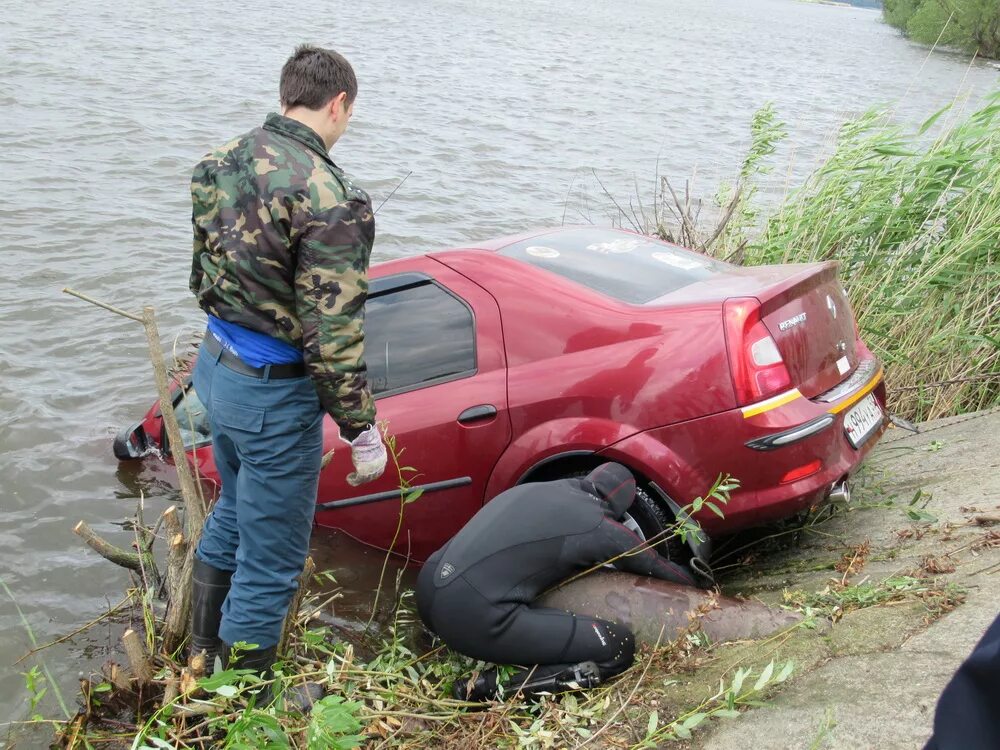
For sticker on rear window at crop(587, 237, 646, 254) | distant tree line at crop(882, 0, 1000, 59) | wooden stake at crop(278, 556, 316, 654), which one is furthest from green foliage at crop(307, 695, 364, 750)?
distant tree line at crop(882, 0, 1000, 59)

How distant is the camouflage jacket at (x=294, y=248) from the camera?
9.57 feet

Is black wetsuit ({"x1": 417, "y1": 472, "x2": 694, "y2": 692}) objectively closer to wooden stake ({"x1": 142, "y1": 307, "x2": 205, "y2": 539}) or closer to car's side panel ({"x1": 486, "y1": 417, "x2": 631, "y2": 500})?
car's side panel ({"x1": 486, "y1": 417, "x2": 631, "y2": 500})

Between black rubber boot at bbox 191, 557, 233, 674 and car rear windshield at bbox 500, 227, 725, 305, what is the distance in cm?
177

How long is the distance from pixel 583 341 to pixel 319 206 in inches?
50.2

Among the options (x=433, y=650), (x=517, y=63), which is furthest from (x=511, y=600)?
(x=517, y=63)

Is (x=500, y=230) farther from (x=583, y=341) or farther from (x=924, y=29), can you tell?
(x=924, y=29)

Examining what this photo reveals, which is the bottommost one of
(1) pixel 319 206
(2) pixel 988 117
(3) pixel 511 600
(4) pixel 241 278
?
(3) pixel 511 600

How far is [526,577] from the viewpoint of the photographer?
3318 mm

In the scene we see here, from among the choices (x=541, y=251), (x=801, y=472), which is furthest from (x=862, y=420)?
(x=541, y=251)

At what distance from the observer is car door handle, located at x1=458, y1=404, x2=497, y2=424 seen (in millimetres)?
3863

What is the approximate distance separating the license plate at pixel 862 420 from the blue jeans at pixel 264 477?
6.56 feet

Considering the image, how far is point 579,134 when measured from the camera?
1550cm

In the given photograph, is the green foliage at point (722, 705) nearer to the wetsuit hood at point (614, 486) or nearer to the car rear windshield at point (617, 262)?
the wetsuit hood at point (614, 486)

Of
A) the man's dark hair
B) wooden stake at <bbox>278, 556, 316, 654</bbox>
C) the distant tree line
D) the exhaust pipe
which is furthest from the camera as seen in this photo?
the distant tree line
